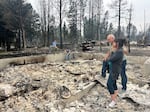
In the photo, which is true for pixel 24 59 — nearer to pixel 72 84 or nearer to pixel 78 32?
pixel 72 84

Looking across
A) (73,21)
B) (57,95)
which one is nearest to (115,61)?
(57,95)

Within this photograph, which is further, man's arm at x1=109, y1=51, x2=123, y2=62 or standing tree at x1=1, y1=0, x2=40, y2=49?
standing tree at x1=1, y1=0, x2=40, y2=49

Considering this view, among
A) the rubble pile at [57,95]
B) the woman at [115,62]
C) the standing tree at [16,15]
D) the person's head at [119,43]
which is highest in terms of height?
the standing tree at [16,15]

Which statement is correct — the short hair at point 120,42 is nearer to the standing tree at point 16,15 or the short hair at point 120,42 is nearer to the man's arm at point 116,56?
the man's arm at point 116,56

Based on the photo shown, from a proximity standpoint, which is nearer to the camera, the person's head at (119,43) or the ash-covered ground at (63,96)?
the person's head at (119,43)

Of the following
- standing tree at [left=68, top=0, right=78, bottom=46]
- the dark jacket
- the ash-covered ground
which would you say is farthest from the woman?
standing tree at [left=68, top=0, right=78, bottom=46]

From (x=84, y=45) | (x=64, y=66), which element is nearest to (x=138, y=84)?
(x=64, y=66)

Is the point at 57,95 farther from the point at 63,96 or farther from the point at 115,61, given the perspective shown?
the point at 115,61

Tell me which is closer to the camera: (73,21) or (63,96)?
(63,96)

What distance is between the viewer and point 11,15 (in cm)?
2484

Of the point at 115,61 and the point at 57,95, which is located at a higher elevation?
the point at 115,61

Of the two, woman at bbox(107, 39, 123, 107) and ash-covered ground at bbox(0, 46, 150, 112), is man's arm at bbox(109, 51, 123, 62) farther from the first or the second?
ash-covered ground at bbox(0, 46, 150, 112)

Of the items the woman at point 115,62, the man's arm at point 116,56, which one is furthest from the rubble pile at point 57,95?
the man's arm at point 116,56

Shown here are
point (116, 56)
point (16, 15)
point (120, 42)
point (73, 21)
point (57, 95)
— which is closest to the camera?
point (116, 56)
